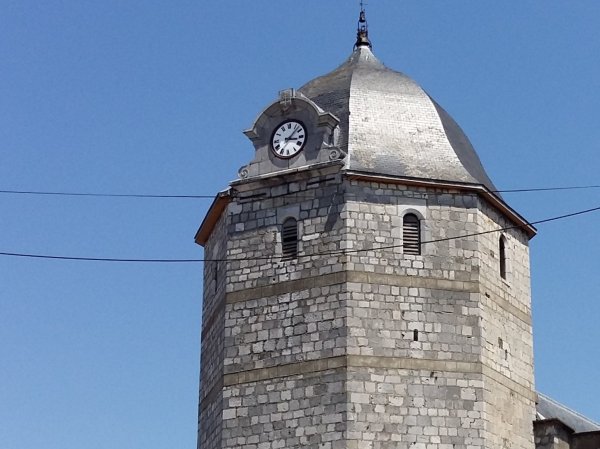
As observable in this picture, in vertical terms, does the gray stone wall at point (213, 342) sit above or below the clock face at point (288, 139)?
below

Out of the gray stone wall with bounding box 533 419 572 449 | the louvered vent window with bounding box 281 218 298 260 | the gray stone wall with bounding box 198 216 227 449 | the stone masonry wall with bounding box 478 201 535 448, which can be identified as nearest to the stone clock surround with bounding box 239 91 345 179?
the louvered vent window with bounding box 281 218 298 260

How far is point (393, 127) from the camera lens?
29.2 m

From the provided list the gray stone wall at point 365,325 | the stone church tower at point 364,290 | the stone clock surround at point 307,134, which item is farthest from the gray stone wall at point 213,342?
the stone clock surround at point 307,134

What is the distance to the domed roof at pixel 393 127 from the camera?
28422mm

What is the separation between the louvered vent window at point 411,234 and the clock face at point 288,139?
9.47 ft

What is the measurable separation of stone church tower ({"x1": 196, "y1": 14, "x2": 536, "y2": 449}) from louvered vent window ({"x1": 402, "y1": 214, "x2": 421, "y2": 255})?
1.8 inches

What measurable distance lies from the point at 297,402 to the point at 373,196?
185 inches

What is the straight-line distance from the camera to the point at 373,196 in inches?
1096

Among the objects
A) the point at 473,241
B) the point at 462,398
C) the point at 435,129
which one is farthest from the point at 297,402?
the point at 435,129

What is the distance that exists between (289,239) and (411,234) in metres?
2.64

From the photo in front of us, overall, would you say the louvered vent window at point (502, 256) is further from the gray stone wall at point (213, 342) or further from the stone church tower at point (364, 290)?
the gray stone wall at point (213, 342)

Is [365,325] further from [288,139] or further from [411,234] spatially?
[288,139]

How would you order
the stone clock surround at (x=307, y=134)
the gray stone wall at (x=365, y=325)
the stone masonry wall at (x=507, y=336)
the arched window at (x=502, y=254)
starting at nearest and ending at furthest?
the gray stone wall at (x=365, y=325)
the stone masonry wall at (x=507, y=336)
the stone clock surround at (x=307, y=134)
the arched window at (x=502, y=254)

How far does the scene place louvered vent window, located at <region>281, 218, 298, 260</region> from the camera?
1105 inches
